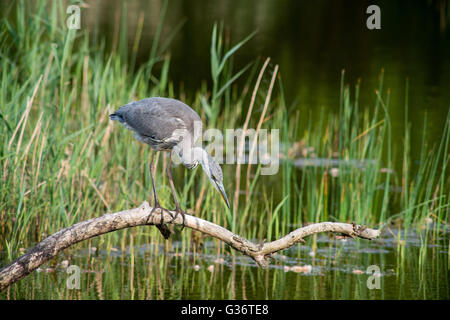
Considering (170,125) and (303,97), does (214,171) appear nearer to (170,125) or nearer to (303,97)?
(170,125)

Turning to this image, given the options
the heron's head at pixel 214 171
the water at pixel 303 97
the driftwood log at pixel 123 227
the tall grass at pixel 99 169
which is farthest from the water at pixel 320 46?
the driftwood log at pixel 123 227

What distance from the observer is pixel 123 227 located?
3.76 m

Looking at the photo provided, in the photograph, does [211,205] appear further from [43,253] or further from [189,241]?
[43,253]

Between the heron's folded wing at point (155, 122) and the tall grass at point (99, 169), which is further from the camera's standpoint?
the tall grass at point (99, 169)

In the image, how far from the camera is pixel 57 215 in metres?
5.49

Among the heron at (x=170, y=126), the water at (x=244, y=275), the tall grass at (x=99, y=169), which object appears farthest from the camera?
the tall grass at (x=99, y=169)

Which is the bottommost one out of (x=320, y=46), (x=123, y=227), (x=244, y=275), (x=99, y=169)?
(x=244, y=275)

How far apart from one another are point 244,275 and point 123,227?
1835 millimetres

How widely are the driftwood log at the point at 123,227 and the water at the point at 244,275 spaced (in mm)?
1308

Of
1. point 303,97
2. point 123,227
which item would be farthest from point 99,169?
point 303,97

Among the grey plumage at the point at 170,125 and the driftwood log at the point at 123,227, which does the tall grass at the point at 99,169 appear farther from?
the driftwood log at the point at 123,227

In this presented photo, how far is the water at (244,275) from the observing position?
5.03m

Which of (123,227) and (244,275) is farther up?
(123,227)

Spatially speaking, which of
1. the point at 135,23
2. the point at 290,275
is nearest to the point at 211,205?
the point at 290,275
